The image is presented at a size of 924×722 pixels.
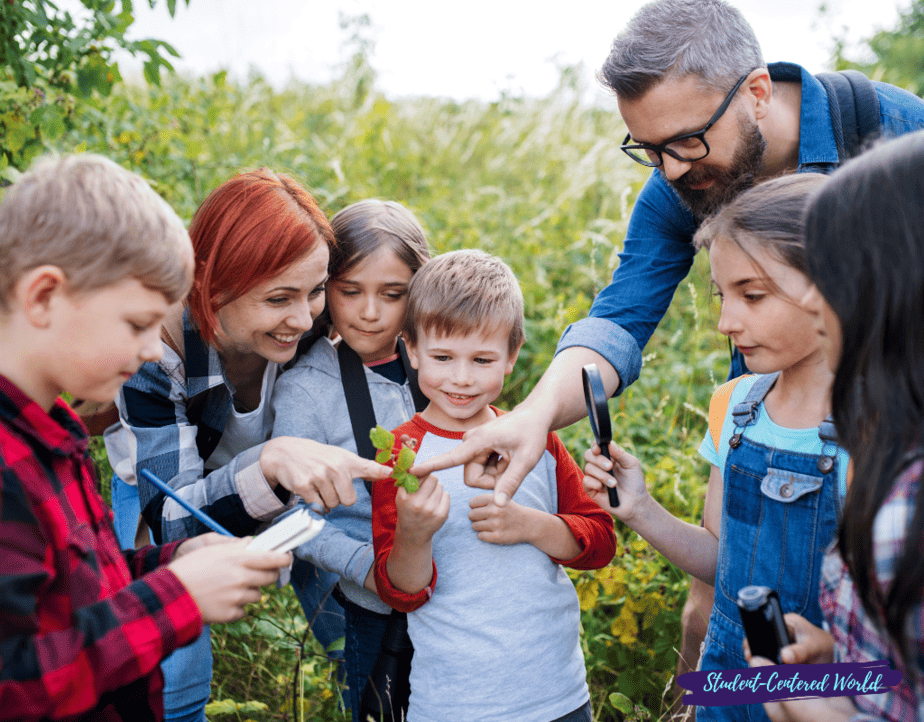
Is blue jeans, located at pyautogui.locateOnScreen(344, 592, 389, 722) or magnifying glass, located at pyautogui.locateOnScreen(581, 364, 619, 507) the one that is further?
blue jeans, located at pyautogui.locateOnScreen(344, 592, 389, 722)

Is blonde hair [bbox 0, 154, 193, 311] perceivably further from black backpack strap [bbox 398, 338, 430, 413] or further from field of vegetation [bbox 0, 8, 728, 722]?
field of vegetation [bbox 0, 8, 728, 722]

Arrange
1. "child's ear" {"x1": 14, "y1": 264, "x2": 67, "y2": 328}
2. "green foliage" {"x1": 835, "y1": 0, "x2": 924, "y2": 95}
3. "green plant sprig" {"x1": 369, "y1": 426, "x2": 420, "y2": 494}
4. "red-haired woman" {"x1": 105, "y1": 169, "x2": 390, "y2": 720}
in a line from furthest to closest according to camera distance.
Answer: "green foliage" {"x1": 835, "y1": 0, "x2": 924, "y2": 95}
"red-haired woman" {"x1": 105, "y1": 169, "x2": 390, "y2": 720}
"green plant sprig" {"x1": 369, "y1": 426, "x2": 420, "y2": 494}
"child's ear" {"x1": 14, "y1": 264, "x2": 67, "y2": 328}

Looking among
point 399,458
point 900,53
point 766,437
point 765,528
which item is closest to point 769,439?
point 766,437

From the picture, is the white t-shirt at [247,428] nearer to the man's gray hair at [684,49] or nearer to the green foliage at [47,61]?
the green foliage at [47,61]

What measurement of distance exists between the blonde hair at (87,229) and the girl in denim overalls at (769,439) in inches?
48.1

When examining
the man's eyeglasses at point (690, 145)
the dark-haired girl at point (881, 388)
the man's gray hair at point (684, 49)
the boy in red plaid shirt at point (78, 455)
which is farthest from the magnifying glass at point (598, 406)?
the man's gray hair at point (684, 49)

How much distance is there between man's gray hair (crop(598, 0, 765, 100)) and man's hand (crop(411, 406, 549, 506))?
4.08 feet

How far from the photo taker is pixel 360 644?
7.79ft

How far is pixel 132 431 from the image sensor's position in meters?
2.13

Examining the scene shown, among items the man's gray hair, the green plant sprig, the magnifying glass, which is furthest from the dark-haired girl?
the man's gray hair

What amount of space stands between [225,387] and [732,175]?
1.81 metres

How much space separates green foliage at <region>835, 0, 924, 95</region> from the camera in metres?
6.93

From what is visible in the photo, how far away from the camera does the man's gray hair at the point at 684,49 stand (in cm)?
245

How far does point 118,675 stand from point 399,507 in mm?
761
